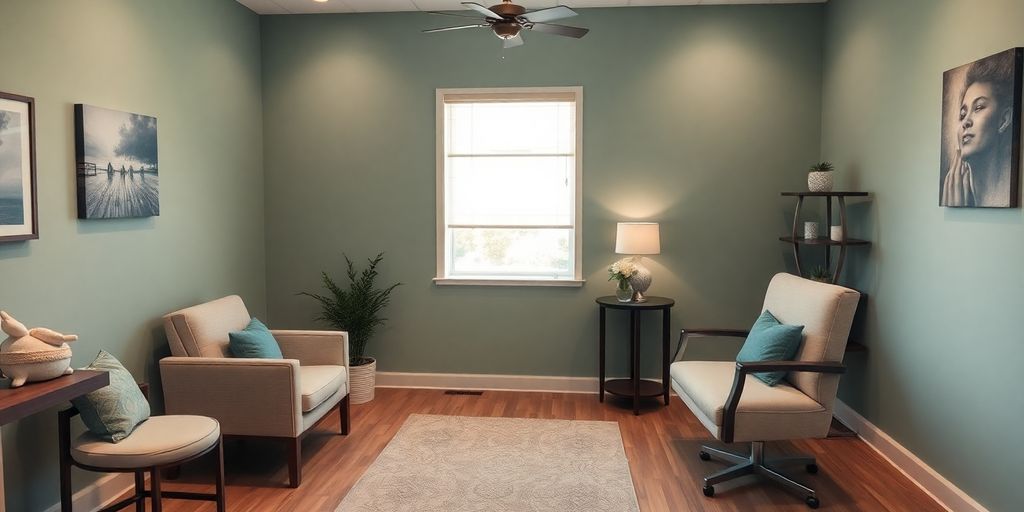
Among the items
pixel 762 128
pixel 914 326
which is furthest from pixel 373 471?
pixel 762 128

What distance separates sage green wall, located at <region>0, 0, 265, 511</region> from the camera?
9.53 feet

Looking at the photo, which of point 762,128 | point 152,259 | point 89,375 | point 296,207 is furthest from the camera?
point 296,207

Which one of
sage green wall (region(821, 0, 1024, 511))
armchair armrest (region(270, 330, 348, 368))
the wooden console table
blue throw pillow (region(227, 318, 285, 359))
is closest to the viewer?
the wooden console table

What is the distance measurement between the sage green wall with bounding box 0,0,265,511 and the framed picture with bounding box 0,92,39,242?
7 centimetres

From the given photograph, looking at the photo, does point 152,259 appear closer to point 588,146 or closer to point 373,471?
point 373,471

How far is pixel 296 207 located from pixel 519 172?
1588 millimetres

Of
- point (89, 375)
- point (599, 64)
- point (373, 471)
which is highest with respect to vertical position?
point (599, 64)

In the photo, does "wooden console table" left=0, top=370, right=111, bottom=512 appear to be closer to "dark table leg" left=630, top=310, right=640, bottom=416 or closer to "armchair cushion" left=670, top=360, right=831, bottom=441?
"armchair cushion" left=670, top=360, right=831, bottom=441

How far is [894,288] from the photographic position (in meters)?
3.73

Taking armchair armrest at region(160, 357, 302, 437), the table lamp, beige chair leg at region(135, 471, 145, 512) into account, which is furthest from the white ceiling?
beige chair leg at region(135, 471, 145, 512)

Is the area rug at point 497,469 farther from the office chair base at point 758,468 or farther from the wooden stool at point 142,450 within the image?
the wooden stool at point 142,450

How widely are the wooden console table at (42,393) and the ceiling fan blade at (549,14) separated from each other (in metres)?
2.21

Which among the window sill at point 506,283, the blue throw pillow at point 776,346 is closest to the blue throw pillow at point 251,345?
the window sill at point 506,283

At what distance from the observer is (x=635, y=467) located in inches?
144
